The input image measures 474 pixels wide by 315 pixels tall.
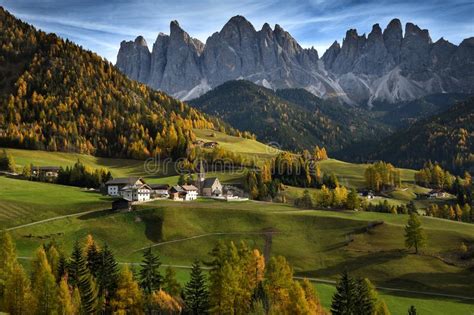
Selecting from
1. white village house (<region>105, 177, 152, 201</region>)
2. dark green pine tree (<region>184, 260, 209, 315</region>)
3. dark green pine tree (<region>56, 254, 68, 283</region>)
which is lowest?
dark green pine tree (<region>184, 260, 209, 315</region>)

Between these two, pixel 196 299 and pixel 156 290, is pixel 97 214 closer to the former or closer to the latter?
pixel 156 290

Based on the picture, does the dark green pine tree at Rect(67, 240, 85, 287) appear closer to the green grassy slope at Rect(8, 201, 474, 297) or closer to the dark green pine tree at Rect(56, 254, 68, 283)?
the dark green pine tree at Rect(56, 254, 68, 283)

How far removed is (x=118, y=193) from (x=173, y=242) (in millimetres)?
44940

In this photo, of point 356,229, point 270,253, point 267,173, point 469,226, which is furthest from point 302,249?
point 267,173

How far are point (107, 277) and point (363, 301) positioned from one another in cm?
3540

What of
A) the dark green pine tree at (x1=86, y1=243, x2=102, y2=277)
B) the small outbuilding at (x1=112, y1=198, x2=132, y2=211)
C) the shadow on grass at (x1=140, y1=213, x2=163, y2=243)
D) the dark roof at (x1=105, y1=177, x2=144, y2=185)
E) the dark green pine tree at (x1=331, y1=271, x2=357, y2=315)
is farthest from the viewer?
the dark roof at (x1=105, y1=177, x2=144, y2=185)

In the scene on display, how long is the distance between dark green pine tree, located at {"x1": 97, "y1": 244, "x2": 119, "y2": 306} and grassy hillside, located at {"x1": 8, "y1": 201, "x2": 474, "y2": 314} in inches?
904

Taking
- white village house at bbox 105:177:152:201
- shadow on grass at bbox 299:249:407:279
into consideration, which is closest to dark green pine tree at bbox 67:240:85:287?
shadow on grass at bbox 299:249:407:279

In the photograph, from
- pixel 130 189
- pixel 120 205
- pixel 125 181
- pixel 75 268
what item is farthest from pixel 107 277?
pixel 125 181

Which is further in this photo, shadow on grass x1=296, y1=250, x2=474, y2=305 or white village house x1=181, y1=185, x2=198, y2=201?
white village house x1=181, y1=185, x2=198, y2=201

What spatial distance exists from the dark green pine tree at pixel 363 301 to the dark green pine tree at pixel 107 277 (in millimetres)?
32678

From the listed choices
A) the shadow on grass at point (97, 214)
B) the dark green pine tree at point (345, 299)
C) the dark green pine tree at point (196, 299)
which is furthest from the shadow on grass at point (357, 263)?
the shadow on grass at point (97, 214)

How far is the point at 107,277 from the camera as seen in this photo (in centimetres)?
7125

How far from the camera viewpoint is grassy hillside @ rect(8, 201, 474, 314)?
Result: 97688 millimetres
